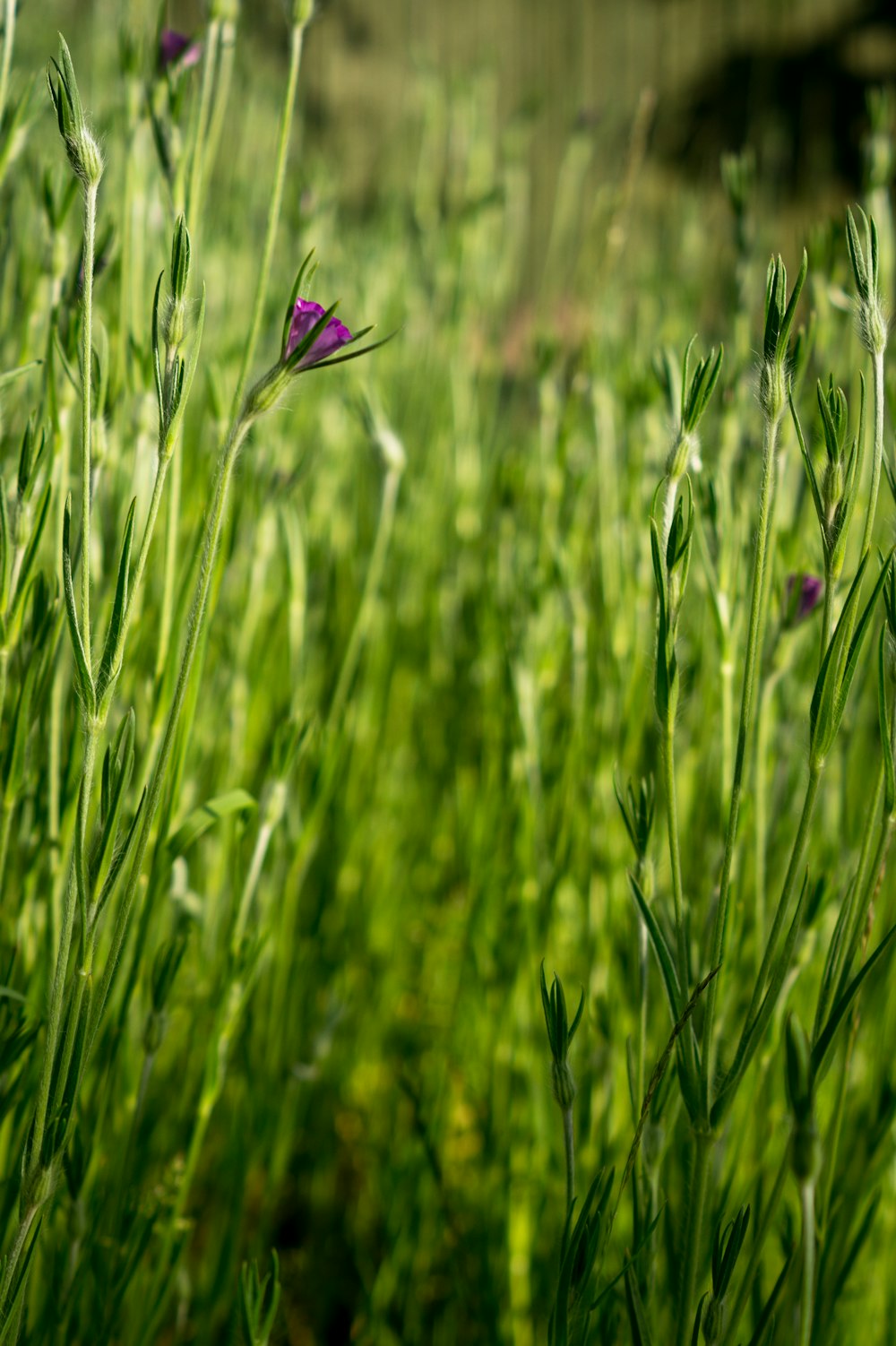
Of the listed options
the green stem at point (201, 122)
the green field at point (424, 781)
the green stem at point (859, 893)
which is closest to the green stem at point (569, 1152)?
the green field at point (424, 781)

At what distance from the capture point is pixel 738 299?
0.78m

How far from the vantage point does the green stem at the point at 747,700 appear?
1.29 ft

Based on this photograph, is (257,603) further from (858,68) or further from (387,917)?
(858,68)

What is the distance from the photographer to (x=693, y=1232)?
442 mm

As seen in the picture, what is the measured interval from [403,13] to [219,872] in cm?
427

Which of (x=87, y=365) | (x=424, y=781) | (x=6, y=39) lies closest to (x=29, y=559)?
(x=87, y=365)

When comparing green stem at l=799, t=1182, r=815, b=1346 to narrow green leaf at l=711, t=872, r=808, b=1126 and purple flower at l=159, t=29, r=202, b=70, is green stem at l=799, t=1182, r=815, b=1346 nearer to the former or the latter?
narrow green leaf at l=711, t=872, r=808, b=1126

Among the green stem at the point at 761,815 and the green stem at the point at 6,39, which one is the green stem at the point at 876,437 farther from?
the green stem at the point at 6,39

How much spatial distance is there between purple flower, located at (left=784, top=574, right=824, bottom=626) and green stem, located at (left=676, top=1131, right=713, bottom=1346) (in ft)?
0.99

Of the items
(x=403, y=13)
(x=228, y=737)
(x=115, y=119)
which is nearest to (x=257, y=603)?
(x=228, y=737)

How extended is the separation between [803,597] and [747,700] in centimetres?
28

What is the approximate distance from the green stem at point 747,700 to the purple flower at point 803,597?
21 cm

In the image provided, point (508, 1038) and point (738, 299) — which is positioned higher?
point (738, 299)

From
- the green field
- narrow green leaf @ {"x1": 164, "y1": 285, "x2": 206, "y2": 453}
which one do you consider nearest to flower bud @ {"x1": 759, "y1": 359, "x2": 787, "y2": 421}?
the green field
